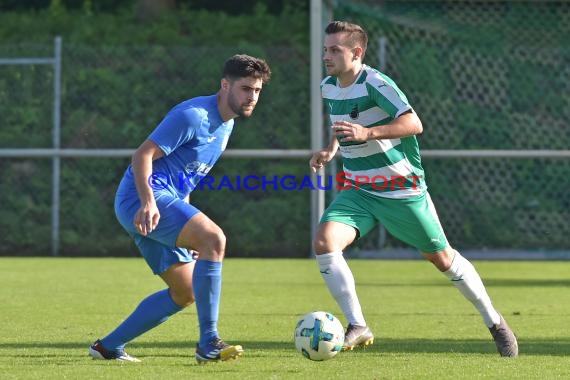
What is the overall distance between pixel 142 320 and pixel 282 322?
1.90 metres

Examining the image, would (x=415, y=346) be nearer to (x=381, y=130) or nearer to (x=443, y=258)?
(x=443, y=258)

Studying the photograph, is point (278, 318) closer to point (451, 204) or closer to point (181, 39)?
point (451, 204)

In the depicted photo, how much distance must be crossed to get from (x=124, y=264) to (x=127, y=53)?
3112 millimetres

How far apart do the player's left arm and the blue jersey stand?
Result: 2.01 feet

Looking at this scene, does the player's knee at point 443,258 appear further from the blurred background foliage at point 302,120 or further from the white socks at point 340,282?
the blurred background foliage at point 302,120

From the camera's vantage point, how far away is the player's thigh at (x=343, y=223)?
702 cm

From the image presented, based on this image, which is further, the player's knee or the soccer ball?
the player's knee

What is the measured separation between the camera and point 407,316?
8648mm

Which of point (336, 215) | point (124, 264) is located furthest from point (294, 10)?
point (336, 215)

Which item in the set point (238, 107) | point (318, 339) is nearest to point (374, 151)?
point (238, 107)

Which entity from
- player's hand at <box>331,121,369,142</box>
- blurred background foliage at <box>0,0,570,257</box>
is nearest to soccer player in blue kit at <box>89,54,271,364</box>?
player's hand at <box>331,121,369,142</box>

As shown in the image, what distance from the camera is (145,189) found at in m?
6.09

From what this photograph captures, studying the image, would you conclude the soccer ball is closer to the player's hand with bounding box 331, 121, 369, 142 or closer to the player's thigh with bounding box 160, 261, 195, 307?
the player's thigh with bounding box 160, 261, 195, 307

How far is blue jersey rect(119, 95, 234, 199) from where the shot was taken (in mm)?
6246
